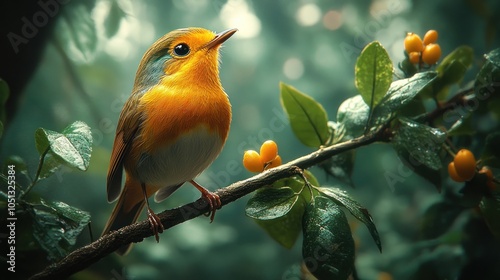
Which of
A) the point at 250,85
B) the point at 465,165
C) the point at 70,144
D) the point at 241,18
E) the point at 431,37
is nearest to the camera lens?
the point at 70,144

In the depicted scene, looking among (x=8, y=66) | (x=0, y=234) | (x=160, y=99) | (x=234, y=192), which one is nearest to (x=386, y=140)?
(x=234, y=192)

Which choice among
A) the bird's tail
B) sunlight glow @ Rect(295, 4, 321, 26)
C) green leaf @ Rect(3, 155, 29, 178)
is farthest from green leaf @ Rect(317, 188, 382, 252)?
sunlight glow @ Rect(295, 4, 321, 26)

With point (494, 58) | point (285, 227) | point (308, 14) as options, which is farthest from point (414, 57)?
point (308, 14)

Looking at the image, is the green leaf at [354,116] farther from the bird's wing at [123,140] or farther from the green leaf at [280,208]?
the bird's wing at [123,140]

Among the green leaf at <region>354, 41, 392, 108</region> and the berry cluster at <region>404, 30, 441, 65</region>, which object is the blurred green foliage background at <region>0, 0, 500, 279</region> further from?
the green leaf at <region>354, 41, 392, 108</region>

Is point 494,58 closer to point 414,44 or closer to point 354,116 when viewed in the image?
point 414,44
